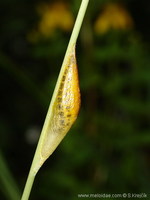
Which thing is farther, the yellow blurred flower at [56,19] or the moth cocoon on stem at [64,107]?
the yellow blurred flower at [56,19]

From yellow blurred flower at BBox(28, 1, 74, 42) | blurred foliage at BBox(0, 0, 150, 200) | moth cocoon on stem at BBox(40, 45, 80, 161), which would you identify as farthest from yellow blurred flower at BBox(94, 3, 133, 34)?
moth cocoon on stem at BBox(40, 45, 80, 161)

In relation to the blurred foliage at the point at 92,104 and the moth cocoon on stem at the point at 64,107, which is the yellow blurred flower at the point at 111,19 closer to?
the blurred foliage at the point at 92,104

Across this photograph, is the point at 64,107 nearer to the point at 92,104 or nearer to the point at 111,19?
the point at 92,104

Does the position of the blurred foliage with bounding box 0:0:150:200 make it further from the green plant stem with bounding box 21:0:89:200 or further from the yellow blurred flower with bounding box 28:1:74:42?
the green plant stem with bounding box 21:0:89:200

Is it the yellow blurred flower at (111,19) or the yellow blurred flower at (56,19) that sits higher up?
the yellow blurred flower at (56,19)

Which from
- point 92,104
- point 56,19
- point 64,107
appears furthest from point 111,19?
point 64,107

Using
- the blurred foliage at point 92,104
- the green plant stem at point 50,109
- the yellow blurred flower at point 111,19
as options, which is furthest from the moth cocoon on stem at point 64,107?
the yellow blurred flower at point 111,19

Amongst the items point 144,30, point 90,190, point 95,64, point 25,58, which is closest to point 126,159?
point 90,190
